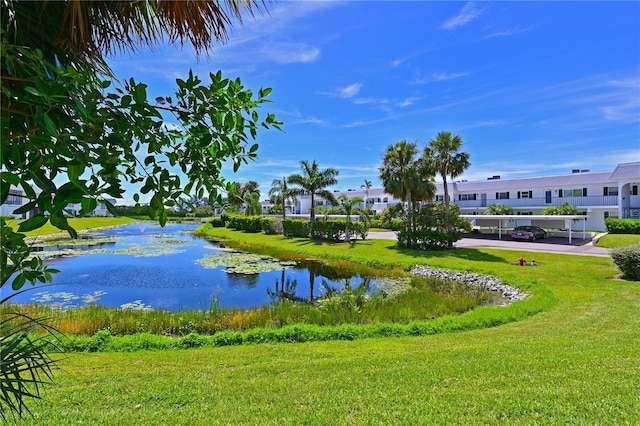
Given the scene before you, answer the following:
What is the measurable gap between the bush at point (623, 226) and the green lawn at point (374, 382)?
27.6 m

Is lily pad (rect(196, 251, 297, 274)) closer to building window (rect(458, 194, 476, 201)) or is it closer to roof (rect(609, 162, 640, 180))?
roof (rect(609, 162, 640, 180))

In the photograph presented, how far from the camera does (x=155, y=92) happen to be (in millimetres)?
2162

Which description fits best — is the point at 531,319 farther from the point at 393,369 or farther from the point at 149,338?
the point at 149,338

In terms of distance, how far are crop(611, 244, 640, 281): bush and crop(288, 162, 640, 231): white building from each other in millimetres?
20166

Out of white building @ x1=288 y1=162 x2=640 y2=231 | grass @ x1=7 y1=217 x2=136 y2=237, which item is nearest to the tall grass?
grass @ x1=7 y1=217 x2=136 y2=237

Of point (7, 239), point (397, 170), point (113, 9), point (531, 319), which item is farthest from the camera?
point (397, 170)

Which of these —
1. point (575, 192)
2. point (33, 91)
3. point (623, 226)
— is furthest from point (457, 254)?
point (575, 192)

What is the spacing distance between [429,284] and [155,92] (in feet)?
51.6

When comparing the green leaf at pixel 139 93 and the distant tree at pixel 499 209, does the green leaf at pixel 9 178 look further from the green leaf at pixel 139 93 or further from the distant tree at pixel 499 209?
the distant tree at pixel 499 209

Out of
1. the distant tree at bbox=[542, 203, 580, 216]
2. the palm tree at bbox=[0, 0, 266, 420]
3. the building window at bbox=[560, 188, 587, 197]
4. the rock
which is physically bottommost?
the rock

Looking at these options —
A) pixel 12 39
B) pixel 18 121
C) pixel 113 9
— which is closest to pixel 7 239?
pixel 18 121

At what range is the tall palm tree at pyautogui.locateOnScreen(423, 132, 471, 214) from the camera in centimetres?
2900

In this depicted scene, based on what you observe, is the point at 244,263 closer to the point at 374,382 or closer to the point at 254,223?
the point at 374,382

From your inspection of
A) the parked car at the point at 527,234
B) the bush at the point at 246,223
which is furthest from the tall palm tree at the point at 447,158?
the bush at the point at 246,223
